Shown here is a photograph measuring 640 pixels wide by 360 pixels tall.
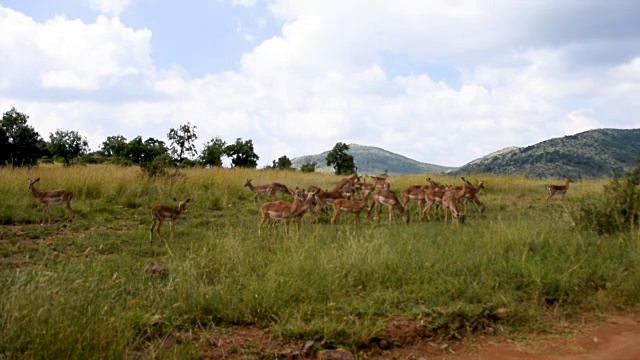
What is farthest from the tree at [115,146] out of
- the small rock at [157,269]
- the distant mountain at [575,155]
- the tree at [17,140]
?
the small rock at [157,269]

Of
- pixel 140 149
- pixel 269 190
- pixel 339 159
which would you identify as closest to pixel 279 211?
pixel 269 190

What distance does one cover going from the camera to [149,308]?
18.6 feet

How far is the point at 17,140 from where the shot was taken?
95.1 feet

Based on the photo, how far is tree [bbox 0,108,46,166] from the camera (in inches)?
1087

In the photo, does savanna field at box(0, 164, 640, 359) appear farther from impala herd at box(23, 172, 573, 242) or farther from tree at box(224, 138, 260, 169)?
tree at box(224, 138, 260, 169)

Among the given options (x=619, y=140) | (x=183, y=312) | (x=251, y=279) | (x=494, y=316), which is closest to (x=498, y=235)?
(x=494, y=316)

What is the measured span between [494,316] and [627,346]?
1.33m

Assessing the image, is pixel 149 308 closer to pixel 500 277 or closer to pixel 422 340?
pixel 422 340

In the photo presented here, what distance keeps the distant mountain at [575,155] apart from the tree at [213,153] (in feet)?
67.2

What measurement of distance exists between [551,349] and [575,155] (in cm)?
5246

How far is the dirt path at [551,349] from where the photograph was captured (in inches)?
207

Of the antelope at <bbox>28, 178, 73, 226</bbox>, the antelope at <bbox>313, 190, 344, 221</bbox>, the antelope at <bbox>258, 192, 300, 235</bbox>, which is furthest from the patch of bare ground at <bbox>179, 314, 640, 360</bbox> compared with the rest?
the antelope at <bbox>28, 178, 73, 226</bbox>

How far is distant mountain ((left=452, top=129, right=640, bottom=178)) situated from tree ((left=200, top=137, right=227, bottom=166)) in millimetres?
20473

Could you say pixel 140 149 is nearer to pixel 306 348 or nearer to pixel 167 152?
pixel 167 152
